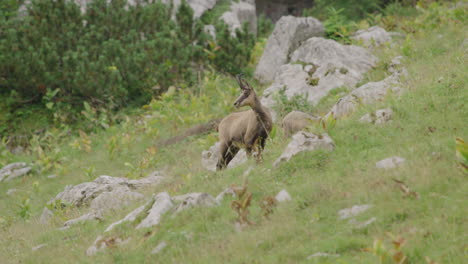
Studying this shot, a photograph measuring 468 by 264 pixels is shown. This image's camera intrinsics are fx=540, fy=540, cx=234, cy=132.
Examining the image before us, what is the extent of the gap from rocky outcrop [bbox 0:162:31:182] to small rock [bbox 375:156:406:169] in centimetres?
1375

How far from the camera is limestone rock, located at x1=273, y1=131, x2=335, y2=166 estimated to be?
31.4ft

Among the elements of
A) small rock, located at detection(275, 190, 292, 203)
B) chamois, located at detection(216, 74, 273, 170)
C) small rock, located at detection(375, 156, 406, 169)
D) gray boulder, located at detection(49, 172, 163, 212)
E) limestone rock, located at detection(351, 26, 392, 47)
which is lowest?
limestone rock, located at detection(351, 26, 392, 47)

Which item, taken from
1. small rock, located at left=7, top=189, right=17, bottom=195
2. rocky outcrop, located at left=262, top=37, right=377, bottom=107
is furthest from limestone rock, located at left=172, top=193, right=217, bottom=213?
small rock, located at left=7, top=189, right=17, bottom=195

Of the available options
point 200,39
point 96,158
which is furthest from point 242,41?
point 96,158

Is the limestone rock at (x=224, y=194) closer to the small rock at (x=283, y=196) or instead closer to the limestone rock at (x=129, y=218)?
the small rock at (x=283, y=196)

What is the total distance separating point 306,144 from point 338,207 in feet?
7.13

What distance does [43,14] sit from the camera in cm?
2170

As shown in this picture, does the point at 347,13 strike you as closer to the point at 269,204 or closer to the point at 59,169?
the point at 59,169

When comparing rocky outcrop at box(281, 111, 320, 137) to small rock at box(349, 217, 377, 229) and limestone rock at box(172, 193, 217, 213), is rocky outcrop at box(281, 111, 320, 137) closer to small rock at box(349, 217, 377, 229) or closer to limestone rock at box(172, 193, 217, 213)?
limestone rock at box(172, 193, 217, 213)

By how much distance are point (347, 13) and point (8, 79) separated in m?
15.4

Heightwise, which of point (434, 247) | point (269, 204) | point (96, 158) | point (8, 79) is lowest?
point (96, 158)

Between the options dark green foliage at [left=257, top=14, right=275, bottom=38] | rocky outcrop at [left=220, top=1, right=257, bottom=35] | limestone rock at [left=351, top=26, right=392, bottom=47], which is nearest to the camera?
limestone rock at [left=351, top=26, right=392, bottom=47]

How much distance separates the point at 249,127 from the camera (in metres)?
A: 11.6

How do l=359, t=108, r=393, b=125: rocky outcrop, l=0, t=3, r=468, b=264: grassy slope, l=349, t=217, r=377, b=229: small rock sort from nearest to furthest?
l=0, t=3, r=468, b=264: grassy slope
l=349, t=217, r=377, b=229: small rock
l=359, t=108, r=393, b=125: rocky outcrop
